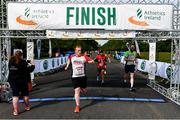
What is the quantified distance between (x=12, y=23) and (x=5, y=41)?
82cm

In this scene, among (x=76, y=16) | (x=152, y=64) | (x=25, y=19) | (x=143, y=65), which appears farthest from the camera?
(x=143, y=65)

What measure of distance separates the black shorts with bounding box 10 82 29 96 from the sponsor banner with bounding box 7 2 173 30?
2.82 m

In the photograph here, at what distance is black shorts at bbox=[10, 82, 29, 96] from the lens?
31.1 feet

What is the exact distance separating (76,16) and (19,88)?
3445 millimetres

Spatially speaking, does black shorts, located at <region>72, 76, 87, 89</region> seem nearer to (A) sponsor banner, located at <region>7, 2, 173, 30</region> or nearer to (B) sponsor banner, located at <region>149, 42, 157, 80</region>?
(A) sponsor banner, located at <region>7, 2, 173, 30</region>

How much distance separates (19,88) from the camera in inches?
381

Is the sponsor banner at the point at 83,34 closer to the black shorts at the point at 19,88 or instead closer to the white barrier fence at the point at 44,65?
the black shorts at the point at 19,88

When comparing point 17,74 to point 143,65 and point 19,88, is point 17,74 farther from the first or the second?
point 143,65

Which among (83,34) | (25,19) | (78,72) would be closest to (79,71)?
(78,72)

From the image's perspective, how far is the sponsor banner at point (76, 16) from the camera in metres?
11.8

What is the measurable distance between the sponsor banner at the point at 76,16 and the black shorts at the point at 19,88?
111 inches

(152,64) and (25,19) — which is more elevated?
(25,19)

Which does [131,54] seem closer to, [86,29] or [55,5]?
[86,29]

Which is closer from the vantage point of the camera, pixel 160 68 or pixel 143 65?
pixel 160 68
